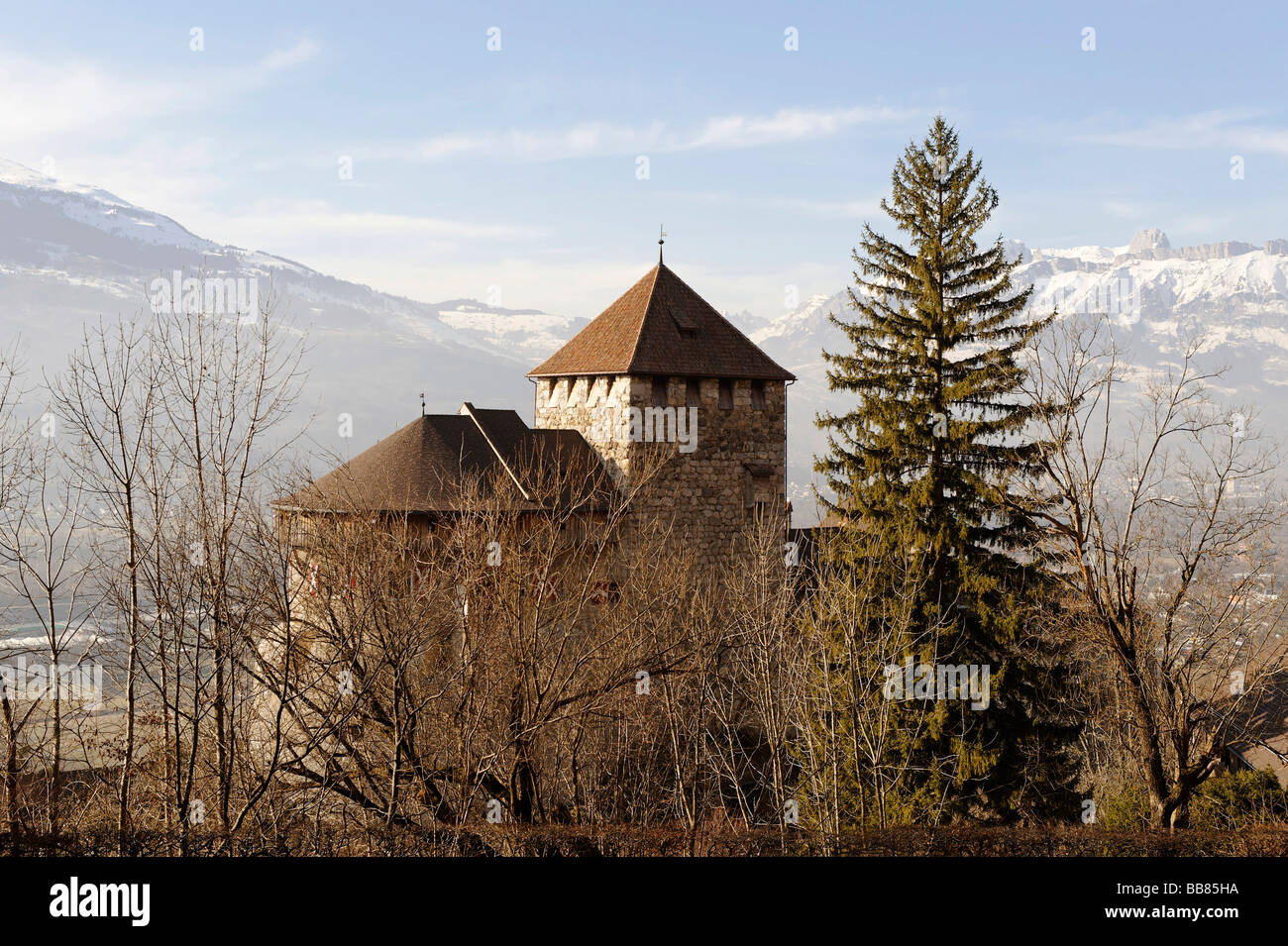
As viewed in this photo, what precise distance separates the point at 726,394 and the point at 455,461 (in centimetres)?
720

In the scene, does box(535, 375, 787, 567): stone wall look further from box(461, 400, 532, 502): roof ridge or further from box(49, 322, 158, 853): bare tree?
box(49, 322, 158, 853): bare tree

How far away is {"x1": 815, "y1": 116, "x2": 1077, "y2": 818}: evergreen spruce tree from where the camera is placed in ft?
61.7

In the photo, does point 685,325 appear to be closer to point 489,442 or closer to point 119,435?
point 489,442

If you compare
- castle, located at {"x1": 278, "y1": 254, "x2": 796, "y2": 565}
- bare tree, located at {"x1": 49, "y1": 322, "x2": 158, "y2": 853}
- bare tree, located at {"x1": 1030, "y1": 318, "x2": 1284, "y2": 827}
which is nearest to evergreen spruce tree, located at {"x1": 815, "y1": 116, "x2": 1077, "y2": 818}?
bare tree, located at {"x1": 1030, "y1": 318, "x2": 1284, "y2": 827}

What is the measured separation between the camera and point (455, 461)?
22359 mm

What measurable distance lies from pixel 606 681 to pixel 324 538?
4784 mm

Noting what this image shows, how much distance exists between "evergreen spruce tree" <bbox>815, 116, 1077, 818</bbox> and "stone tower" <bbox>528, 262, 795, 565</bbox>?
4376 millimetres

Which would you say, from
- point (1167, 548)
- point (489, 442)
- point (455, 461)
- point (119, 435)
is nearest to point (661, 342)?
point (489, 442)

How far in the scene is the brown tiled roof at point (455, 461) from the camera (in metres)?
20.8

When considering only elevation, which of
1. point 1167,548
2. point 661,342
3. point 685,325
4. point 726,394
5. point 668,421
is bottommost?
point 1167,548

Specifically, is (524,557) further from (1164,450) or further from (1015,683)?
(1164,450)
